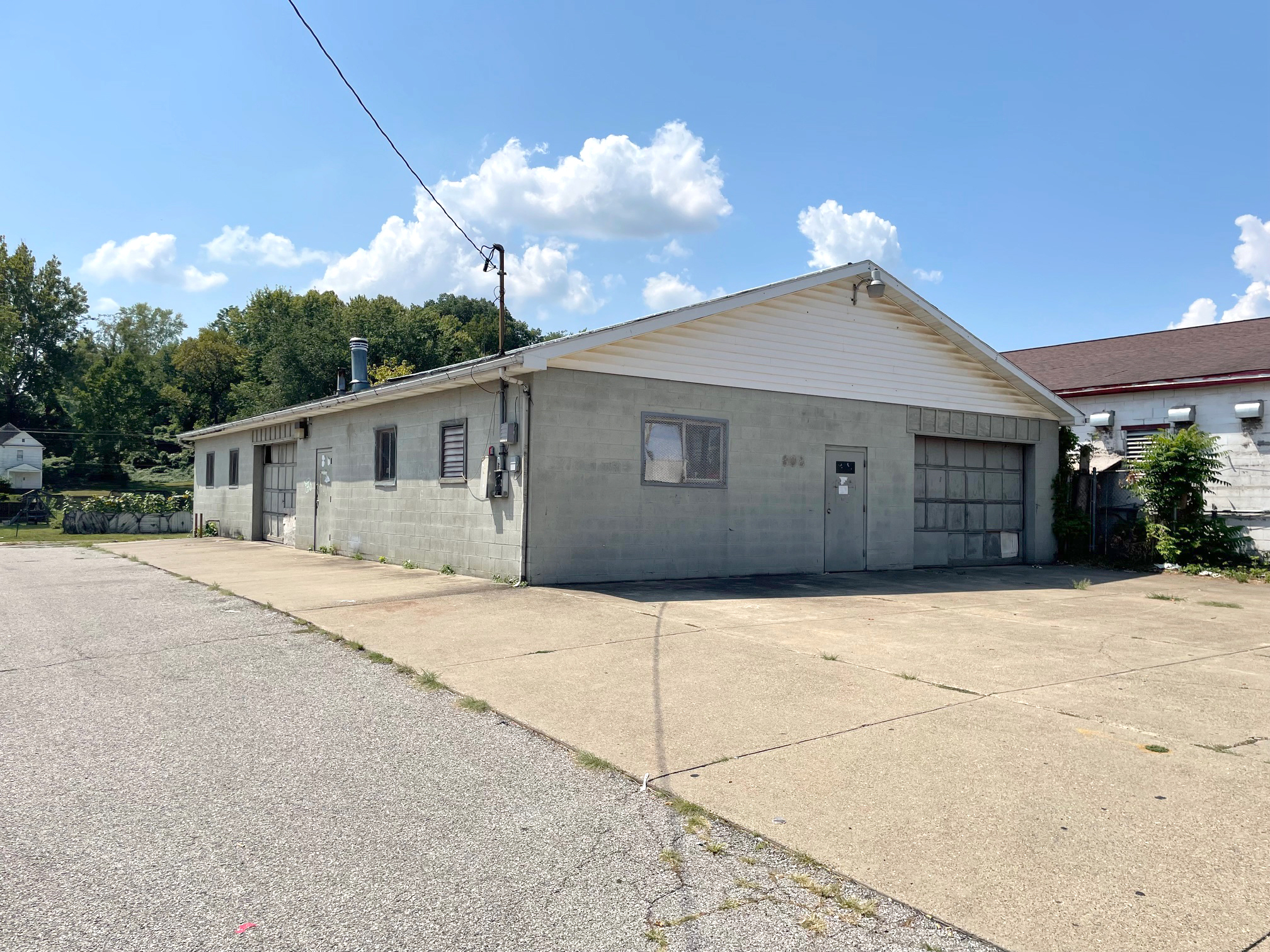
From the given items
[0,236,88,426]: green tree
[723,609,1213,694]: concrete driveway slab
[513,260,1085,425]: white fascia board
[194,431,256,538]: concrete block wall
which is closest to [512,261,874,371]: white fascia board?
[513,260,1085,425]: white fascia board

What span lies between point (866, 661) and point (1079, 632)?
9.49 ft

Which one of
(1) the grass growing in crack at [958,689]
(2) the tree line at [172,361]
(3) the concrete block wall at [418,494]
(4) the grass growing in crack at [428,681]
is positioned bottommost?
(4) the grass growing in crack at [428,681]

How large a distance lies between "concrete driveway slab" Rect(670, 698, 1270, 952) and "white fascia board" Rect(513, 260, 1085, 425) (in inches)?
260

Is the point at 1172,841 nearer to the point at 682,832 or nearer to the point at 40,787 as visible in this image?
the point at 682,832

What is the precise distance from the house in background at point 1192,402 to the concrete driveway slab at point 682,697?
12667 mm

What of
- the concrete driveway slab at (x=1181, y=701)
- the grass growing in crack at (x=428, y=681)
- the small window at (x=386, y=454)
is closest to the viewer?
the concrete driveway slab at (x=1181, y=701)

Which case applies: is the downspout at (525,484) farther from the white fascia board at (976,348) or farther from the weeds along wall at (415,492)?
the white fascia board at (976,348)

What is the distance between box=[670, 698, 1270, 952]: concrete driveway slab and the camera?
2.79 meters

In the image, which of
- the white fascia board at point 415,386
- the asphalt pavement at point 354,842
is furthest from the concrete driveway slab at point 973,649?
the white fascia board at point 415,386

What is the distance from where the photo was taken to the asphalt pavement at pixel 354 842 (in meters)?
2.71

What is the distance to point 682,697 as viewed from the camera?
18.0 ft

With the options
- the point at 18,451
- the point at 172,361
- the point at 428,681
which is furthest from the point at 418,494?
the point at 172,361

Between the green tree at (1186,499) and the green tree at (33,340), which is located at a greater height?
the green tree at (33,340)

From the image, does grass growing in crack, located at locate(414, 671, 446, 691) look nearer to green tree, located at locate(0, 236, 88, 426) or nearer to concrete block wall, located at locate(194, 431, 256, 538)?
concrete block wall, located at locate(194, 431, 256, 538)
